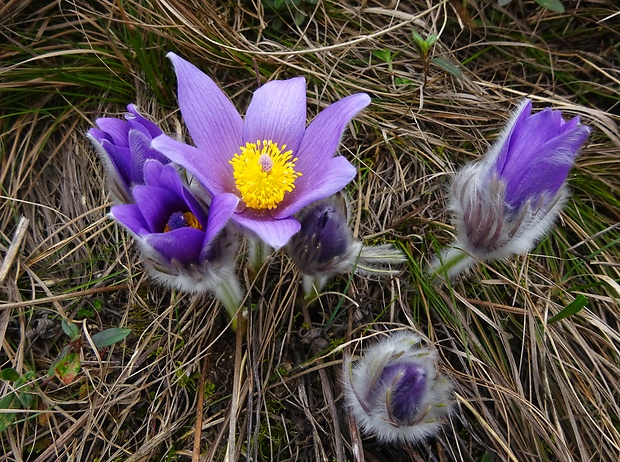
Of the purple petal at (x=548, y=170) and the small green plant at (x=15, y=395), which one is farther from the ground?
the purple petal at (x=548, y=170)

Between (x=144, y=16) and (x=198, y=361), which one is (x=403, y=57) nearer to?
(x=144, y=16)

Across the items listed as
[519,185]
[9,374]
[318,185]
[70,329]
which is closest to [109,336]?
[70,329]

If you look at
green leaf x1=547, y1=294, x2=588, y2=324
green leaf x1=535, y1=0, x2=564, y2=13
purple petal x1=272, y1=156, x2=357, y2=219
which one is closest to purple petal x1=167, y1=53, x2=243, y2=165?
purple petal x1=272, y1=156, x2=357, y2=219

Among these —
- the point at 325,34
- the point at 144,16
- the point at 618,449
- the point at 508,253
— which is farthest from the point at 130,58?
the point at 618,449

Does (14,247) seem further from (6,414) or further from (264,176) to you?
(264,176)

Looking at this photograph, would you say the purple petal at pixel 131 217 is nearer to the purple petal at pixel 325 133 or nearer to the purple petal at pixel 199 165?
the purple petal at pixel 199 165

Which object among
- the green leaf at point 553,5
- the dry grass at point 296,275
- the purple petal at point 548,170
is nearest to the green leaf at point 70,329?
the dry grass at point 296,275
